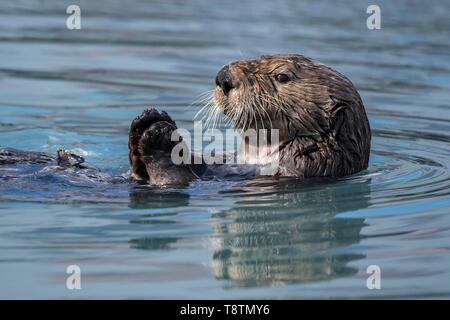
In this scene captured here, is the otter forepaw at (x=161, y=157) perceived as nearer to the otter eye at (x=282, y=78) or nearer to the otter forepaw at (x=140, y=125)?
the otter forepaw at (x=140, y=125)

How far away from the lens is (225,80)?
262 inches

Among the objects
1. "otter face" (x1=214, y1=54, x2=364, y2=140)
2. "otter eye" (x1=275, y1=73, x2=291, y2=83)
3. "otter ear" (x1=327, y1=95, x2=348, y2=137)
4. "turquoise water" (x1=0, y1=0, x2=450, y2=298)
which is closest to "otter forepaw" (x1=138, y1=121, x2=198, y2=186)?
"turquoise water" (x1=0, y1=0, x2=450, y2=298)

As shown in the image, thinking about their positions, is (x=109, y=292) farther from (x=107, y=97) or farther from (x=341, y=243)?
(x=107, y=97)

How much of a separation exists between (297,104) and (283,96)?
0.11 meters

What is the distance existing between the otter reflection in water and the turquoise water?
→ 0.5 inches

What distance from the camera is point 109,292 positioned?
473 centimetres

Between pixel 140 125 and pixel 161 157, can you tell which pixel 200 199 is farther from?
pixel 140 125

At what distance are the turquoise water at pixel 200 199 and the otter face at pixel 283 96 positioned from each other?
1.39 ft

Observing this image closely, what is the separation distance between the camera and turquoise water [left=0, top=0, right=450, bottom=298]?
4.99m

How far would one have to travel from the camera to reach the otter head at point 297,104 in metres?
6.68

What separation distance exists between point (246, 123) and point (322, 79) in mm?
595

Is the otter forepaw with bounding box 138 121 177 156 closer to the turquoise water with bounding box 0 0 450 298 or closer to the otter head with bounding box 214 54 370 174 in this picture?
the turquoise water with bounding box 0 0 450 298

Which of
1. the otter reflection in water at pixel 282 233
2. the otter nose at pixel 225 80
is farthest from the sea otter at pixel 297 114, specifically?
the otter reflection in water at pixel 282 233
